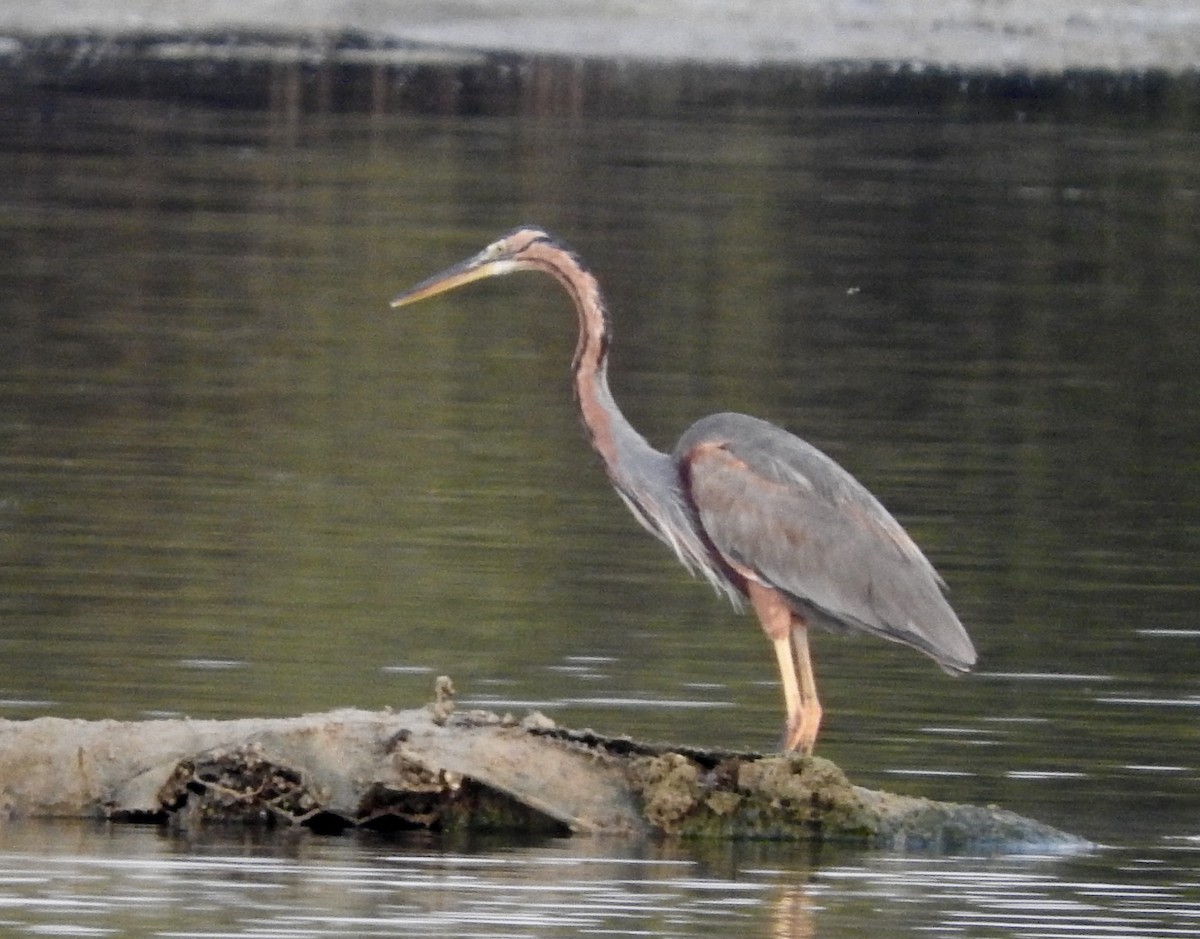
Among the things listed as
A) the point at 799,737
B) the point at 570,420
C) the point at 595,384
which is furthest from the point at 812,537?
Answer: the point at 570,420

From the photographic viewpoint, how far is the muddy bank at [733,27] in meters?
51.5

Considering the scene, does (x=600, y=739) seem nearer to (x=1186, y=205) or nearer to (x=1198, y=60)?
(x=1186, y=205)

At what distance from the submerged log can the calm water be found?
0.58ft

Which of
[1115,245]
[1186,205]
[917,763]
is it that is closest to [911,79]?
[1186,205]

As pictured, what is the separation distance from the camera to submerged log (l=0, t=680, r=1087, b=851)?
1012cm

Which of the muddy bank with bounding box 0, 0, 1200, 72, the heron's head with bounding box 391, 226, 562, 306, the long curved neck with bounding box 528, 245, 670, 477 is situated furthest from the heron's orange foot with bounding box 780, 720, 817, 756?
the muddy bank with bounding box 0, 0, 1200, 72

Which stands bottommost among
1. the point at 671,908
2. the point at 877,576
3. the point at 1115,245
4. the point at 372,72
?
the point at 671,908

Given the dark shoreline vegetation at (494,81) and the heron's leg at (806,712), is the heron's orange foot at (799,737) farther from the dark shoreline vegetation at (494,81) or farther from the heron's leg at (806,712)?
the dark shoreline vegetation at (494,81)

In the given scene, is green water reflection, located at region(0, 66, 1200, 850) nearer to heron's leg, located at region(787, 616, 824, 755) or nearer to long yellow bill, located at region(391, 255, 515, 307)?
heron's leg, located at region(787, 616, 824, 755)

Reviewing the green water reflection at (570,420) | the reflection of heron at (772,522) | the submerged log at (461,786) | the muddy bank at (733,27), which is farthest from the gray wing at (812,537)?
the muddy bank at (733,27)

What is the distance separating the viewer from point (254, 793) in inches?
399

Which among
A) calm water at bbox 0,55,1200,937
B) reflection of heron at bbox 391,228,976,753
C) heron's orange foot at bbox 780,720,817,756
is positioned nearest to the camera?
calm water at bbox 0,55,1200,937

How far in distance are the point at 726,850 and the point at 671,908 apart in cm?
91

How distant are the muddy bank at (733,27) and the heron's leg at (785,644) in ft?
130
